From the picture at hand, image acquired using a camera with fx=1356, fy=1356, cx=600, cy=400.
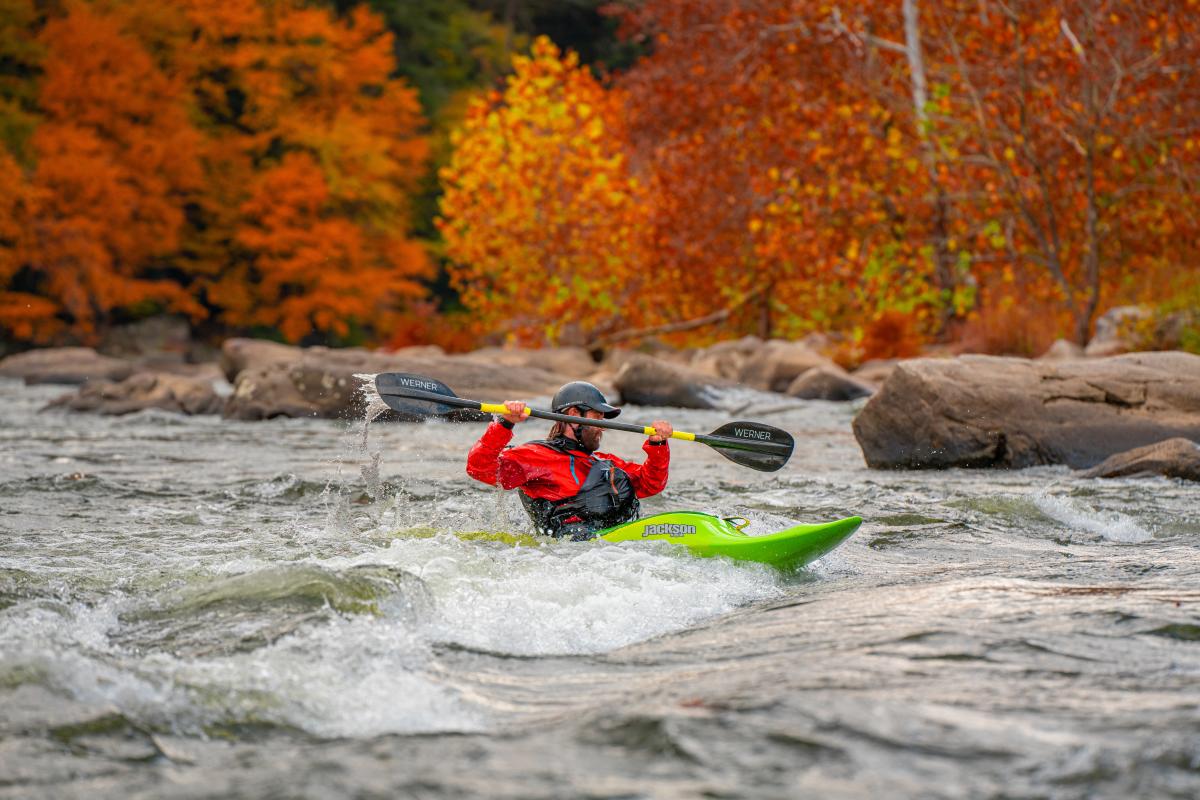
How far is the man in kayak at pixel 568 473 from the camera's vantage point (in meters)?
6.04

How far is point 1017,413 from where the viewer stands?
8867mm

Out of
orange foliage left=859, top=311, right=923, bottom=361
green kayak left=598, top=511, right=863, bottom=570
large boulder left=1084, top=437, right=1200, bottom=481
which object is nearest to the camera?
green kayak left=598, top=511, right=863, bottom=570

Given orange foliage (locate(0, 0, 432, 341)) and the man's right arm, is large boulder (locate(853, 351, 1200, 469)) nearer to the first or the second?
the man's right arm

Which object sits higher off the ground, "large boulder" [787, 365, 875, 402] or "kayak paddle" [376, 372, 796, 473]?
"kayak paddle" [376, 372, 796, 473]

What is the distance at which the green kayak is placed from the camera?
5.30m

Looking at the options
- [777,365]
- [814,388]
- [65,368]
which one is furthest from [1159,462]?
[65,368]

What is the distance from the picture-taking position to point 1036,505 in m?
7.10

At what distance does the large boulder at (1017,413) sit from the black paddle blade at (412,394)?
3.54 metres

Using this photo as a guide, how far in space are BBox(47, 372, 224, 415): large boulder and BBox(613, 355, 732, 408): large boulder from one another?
433 centimetres

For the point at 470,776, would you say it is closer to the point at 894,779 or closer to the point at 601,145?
the point at 894,779

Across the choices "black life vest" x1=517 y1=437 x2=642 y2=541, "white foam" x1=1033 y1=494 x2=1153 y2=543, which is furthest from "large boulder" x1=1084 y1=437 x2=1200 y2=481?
"black life vest" x1=517 y1=437 x2=642 y2=541

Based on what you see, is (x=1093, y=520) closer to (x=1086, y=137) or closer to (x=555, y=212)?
(x=1086, y=137)

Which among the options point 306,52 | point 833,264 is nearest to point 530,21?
point 306,52

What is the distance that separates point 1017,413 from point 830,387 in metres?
5.47
